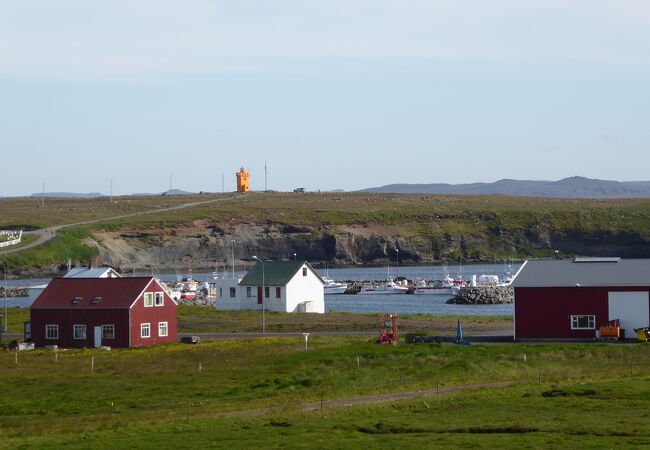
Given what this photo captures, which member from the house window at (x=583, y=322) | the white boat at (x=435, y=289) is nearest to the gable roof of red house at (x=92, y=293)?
the house window at (x=583, y=322)

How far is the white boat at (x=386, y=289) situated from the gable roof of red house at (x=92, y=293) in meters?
72.6

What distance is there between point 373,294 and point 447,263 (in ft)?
221

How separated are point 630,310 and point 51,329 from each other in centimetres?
2688

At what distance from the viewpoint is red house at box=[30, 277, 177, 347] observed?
5828cm

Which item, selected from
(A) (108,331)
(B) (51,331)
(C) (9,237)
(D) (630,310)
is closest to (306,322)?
(A) (108,331)

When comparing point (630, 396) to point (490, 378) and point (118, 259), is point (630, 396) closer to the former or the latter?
point (490, 378)

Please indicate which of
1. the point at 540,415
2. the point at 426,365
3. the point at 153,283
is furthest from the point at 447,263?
the point at 540,415

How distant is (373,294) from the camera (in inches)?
5143

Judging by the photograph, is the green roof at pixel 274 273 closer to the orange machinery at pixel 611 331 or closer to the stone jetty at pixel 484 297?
the orange machinery at pixel 611 331

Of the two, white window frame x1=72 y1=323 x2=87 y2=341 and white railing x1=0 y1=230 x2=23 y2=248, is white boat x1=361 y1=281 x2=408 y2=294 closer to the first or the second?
white railing x1=0 y1=230 x2=23 y2=248

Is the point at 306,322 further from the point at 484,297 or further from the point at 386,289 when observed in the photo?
the point at 386,289

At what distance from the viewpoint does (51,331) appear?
2344 inches

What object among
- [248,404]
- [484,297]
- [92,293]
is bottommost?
[248,404]

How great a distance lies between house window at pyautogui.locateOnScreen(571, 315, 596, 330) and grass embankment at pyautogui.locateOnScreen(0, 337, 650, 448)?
174 inches
